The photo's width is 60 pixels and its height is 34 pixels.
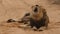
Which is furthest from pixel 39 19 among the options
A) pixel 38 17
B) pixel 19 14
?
pixel 19 14

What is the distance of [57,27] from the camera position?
19.8ft

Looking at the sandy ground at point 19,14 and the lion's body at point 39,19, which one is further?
the sandy ground at point 19,14

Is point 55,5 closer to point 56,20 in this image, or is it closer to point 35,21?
point 56,20

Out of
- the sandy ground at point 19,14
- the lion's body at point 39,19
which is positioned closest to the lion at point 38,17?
the lion's body at point 39,19

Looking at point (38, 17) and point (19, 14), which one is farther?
point (19, 14)

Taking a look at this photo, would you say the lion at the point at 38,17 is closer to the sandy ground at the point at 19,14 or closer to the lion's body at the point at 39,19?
the lion's body at the point at 39,19

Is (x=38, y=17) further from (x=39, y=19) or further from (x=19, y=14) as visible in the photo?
(x=19, y=14)

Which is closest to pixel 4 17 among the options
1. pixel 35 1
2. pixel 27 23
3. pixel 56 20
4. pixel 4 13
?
pixel 4 13

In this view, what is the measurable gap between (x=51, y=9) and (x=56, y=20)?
170cm

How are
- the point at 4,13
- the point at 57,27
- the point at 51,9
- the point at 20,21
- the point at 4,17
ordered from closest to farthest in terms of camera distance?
the point at 57,27 → the point at 20,21 → the point at 4,17 → the point at 4,13 → the point at 51,9

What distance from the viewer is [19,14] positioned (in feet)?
25.1

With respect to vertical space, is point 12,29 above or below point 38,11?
below

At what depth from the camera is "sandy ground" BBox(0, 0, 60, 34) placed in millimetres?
5689

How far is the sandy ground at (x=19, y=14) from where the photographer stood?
569cm
